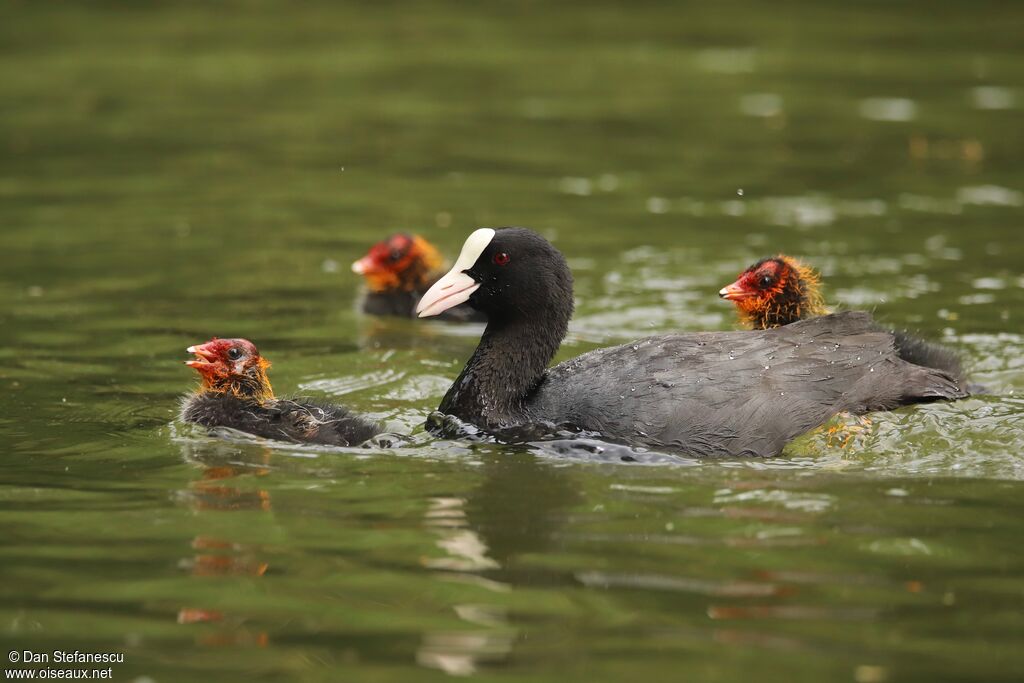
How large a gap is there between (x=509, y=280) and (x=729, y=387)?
1385 mm

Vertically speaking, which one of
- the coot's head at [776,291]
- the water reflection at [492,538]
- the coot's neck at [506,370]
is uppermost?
the coot's head at [776,291]

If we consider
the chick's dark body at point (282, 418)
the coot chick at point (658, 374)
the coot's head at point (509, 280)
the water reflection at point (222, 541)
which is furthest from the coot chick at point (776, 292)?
the water reflection at point (222, 541)

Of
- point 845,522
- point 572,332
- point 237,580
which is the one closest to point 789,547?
point 845,522

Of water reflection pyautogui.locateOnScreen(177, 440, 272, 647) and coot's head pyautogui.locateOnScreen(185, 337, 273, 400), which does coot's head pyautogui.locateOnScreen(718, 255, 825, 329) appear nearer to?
coot's head pyautogui.locateOnScreen(185, 337, 273, 400)

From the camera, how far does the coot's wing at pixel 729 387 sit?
771 cm

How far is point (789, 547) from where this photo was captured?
626 centimetres

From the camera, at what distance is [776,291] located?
9586 mm

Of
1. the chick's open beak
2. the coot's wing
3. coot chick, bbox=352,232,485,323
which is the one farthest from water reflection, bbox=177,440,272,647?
coot chick, bbox=352,232,485,323

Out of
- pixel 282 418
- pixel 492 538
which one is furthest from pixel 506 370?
pixel 492 538

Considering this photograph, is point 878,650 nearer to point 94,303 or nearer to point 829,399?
point 829,399

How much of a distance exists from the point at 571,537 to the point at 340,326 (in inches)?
210

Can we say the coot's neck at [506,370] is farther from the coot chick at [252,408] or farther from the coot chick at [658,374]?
the coot chick at [252,408]

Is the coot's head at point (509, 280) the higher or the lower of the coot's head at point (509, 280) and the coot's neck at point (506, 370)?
the higher

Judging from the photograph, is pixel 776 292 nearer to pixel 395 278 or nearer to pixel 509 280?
pixel 509 280
